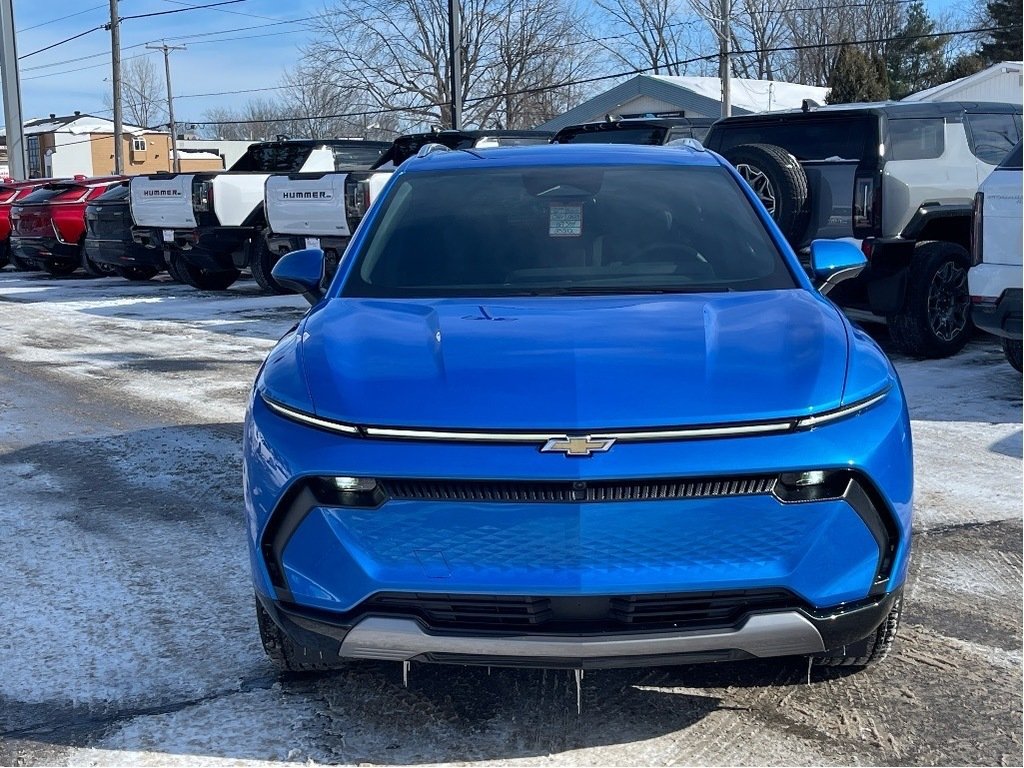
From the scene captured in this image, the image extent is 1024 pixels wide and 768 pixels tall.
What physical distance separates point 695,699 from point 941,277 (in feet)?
20.4

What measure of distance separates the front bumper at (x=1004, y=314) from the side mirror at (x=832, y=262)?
2.60 meters

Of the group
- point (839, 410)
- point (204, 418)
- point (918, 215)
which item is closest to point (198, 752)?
point (839, 410)

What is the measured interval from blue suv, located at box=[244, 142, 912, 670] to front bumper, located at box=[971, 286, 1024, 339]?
3.77 meters

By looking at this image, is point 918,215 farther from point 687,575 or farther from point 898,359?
point 687,575

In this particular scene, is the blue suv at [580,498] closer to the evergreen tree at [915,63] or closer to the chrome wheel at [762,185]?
the chrome wheel at [762,185]

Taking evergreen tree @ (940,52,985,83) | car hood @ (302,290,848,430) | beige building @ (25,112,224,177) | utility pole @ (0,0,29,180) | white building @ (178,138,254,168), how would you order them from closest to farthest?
car hood @ (302,290,848,430) → utility pole @ (0,0,29,180) → evergreen tree @ (940,52,985,83) → beige building @ (25,112,224,177) → white building @ (178,138,254,168)

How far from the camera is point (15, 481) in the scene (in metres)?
6.04

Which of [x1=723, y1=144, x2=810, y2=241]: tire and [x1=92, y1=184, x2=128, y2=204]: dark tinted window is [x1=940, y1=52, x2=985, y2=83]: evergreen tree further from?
[x1=723, y1=144, x2=810, y2=241]: tire

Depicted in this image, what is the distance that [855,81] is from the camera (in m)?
44.9

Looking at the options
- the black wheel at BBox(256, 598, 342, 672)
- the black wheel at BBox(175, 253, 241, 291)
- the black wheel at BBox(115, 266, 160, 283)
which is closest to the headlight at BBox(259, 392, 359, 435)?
the black wheel at BBox(256, 598, 342, 672)

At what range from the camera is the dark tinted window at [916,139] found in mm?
8664

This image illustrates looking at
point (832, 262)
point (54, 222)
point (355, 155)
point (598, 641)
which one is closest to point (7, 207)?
point (54, 222)

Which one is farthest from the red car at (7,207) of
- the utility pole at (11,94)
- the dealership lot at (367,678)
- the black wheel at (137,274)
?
the dealership lot at (367,678)

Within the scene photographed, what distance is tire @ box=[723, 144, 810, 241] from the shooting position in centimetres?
846
